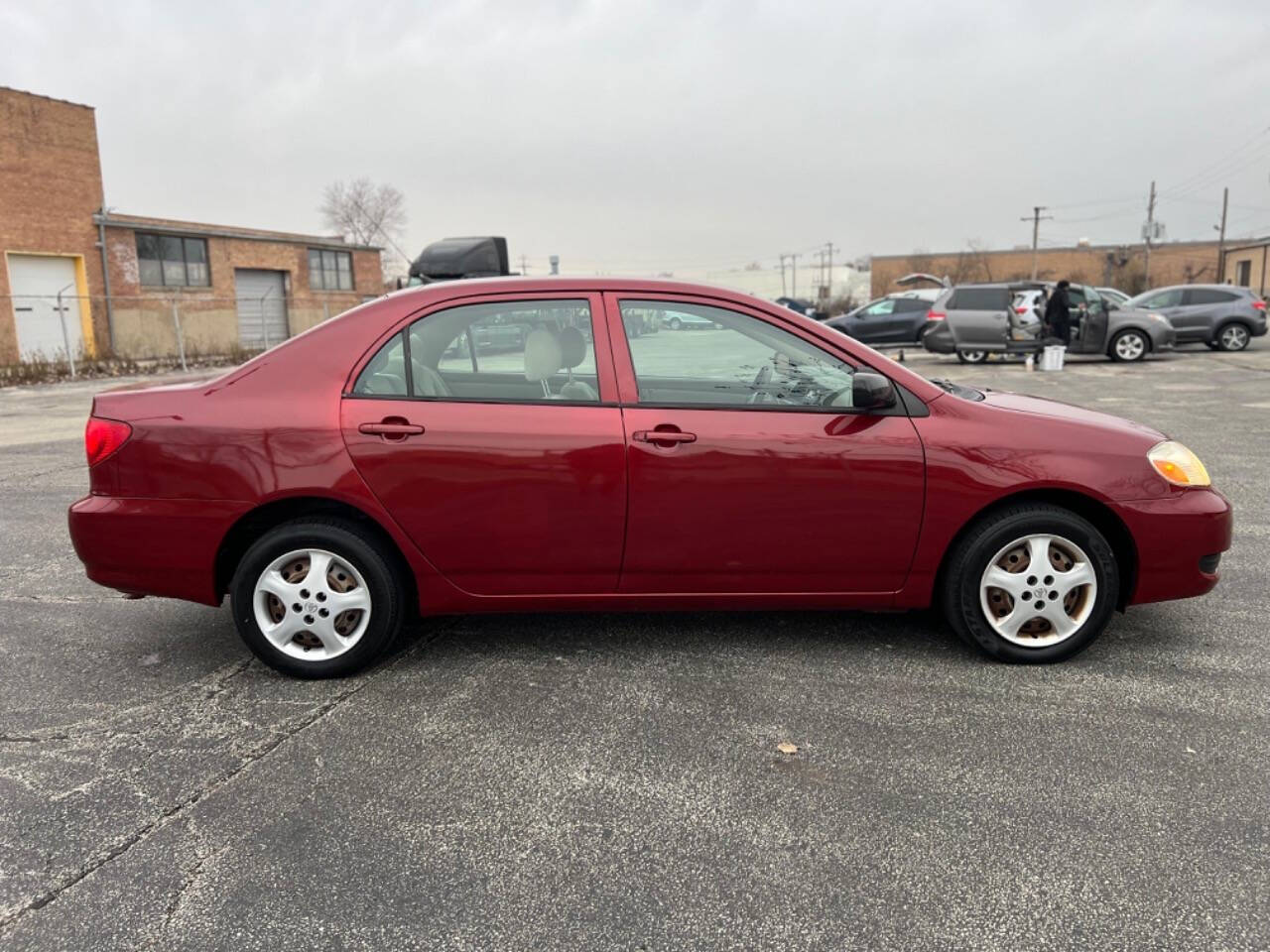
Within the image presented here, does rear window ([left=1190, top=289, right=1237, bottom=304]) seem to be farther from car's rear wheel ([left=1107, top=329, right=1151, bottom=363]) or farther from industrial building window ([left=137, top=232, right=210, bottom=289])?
industrial building window ([left=137, top=232, right=210, bottom=289])

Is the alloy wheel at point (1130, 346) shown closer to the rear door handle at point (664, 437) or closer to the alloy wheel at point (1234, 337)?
the alloy wheel at point (1234, 337)

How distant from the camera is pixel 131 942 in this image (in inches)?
87.0

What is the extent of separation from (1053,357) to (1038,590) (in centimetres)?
1468

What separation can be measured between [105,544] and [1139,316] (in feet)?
64.7

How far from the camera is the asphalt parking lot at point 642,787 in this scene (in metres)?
2.28

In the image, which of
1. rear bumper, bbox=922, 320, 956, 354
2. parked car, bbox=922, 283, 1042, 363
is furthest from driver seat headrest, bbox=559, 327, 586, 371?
rear bumper, bbox=922, 320, 956, 354

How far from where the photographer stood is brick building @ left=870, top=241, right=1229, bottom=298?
7119 centimetres

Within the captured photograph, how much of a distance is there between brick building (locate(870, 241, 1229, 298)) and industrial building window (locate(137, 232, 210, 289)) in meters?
56.5

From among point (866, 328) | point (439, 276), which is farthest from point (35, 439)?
point (866, 328)

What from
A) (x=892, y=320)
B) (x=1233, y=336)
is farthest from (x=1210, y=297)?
(x=892, y=320)

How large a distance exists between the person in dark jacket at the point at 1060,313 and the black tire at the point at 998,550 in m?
15.4

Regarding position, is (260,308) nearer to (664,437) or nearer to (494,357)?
(494,357)

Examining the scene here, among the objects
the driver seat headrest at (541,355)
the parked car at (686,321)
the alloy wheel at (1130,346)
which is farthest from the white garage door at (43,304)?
the parked car at (686,321)

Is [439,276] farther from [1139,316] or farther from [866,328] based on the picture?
[1139,316]
